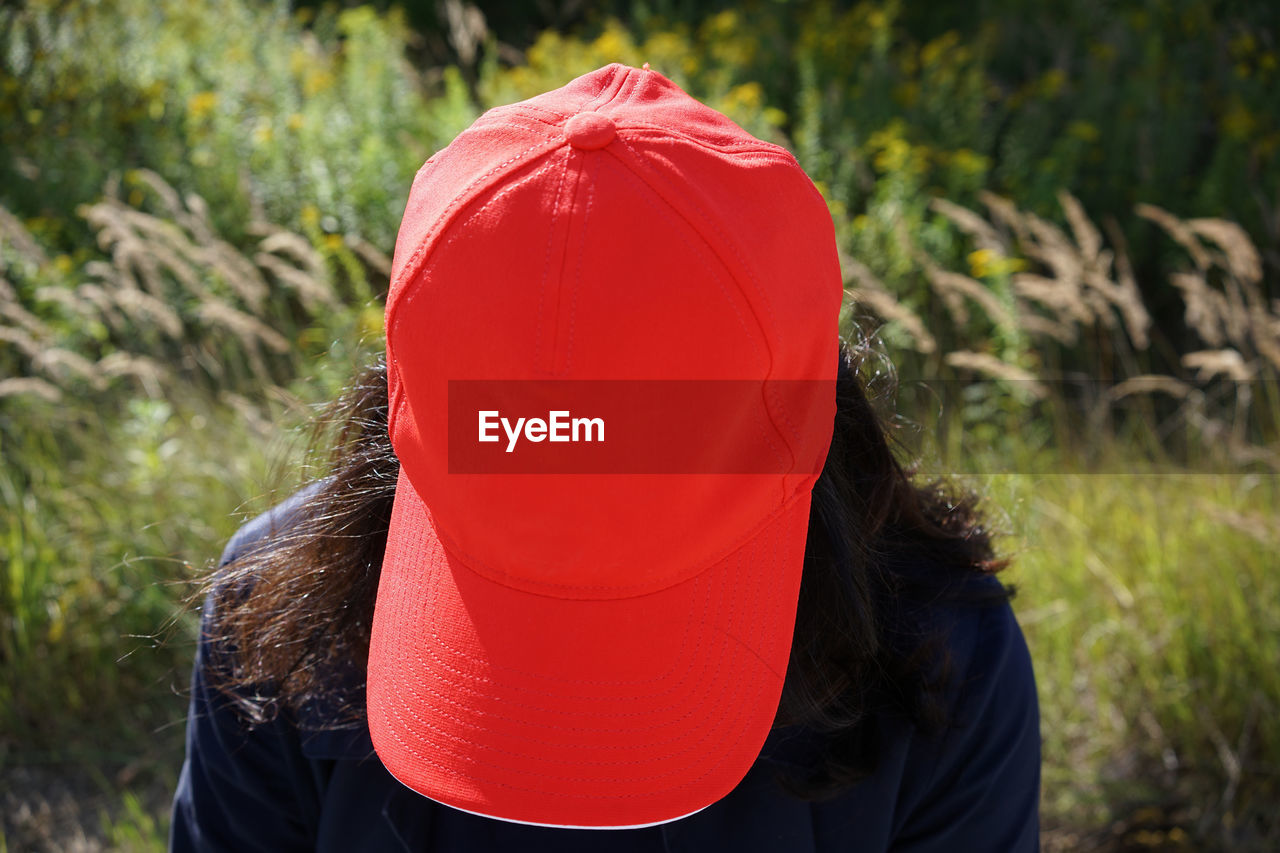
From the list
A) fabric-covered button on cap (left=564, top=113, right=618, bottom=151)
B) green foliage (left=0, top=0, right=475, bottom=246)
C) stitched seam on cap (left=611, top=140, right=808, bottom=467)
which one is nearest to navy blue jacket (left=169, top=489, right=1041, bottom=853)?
stitched seam on cap (left=611, top=140, right=808, bottom=467)

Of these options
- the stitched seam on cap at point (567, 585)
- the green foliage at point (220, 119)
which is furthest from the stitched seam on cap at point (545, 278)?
the green foliage at point (220, 119)

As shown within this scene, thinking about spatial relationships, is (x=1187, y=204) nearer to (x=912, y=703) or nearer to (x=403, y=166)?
(x=403, y=166)

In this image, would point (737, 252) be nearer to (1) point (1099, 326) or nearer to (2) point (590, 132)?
(2) point (590, 132)

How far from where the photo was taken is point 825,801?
120 centimetres

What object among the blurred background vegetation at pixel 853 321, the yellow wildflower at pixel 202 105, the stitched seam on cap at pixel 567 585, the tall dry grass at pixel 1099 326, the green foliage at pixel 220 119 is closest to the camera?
the stitched seam on cap at pixel 567 585

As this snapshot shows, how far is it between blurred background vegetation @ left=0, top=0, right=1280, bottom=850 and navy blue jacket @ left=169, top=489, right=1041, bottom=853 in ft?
0.92

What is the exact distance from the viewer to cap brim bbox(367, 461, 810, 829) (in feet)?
3.11

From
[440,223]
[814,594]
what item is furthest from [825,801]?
[440,223]

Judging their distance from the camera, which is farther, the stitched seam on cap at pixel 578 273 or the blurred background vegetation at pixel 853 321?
the blurred background vegetation at pixel 853 321

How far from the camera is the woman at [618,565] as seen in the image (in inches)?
34.5

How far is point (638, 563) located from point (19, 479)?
2.62 m

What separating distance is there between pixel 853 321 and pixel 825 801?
0.63 meters

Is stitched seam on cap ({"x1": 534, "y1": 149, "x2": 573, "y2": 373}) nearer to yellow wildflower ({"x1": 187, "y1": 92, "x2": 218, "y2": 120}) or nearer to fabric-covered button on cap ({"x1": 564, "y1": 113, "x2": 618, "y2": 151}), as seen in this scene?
fabric-covered button on cap ({"x1": 564, "y1": 113, "x2": 618, "y2": 151})

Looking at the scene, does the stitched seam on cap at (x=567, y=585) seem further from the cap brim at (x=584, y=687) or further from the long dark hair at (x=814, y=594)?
the long dark hair at (x=814, y=594)
